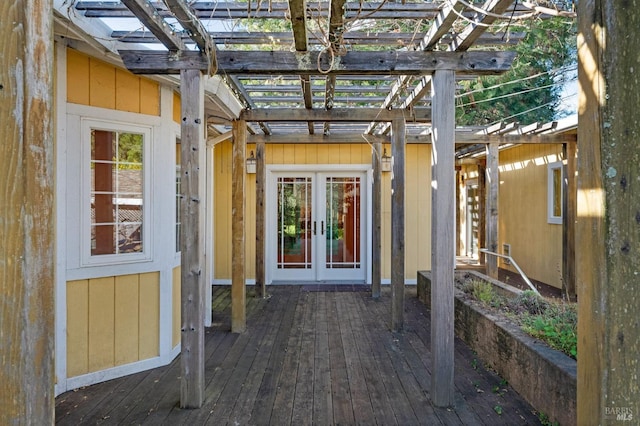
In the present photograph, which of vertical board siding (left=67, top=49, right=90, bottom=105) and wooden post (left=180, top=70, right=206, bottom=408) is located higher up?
vertical board siding (left=67, top=49, right=90, bottom=105)

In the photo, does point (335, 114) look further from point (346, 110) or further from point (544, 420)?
point (544, 420)

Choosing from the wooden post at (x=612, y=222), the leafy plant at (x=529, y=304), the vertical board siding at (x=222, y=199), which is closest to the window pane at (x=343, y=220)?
the vertical board siding at (x=222, y=199)

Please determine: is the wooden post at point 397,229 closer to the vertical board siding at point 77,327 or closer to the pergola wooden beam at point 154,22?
the pergola wooden beam at point 154,22

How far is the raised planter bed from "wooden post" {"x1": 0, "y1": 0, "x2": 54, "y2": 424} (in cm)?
240

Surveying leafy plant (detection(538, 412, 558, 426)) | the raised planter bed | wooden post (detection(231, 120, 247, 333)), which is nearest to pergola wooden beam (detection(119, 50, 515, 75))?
wooden post (detection(231, 120, 247, 333))

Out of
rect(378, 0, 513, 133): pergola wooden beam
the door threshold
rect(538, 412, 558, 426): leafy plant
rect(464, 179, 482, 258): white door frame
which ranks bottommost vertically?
rect(538, 412, 558, 426): leafy plant

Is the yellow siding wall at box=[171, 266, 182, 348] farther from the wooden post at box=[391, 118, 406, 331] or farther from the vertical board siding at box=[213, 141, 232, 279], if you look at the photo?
the vertical board siding at box=[213, 141, 232, 279]

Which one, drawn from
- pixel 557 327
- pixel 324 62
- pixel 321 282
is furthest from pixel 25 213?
pixel 321 282

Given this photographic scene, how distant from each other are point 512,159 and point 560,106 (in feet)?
14.0

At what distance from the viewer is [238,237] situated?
13.9ft

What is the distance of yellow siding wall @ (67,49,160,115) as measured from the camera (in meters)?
2.84

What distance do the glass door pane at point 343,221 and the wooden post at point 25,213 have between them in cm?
596

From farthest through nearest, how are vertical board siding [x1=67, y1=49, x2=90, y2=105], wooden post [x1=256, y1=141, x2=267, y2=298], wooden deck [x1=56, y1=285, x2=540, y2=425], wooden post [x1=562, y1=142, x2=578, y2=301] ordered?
wooden post [x1=256, y1=141, x2=267, y2=298] → wooden post [x1=562, y1=142, x2=578, y2=301] → vertical board siding [x1=67, y1=49, x2=90, y2=105] → wooden deck [x1=56, y1=285, x2=540, y2=425]

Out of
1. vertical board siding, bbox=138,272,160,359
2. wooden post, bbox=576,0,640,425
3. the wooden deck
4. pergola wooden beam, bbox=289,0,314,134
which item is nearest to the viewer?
wooden post, bbox=576,0,640,425
